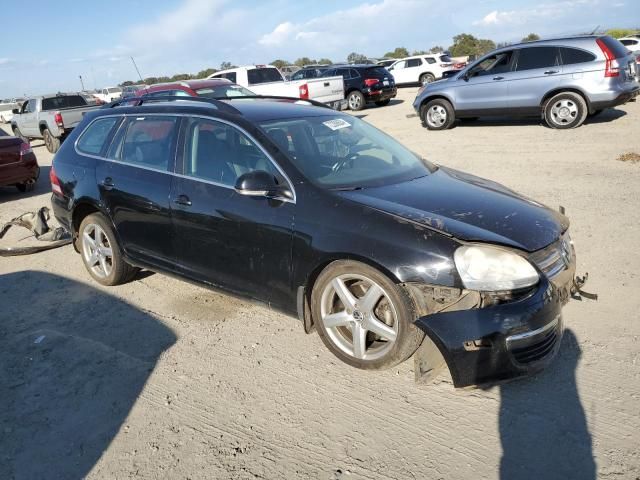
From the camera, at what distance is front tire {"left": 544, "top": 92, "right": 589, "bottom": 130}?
35.7ft

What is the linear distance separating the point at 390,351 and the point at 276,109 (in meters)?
2.25

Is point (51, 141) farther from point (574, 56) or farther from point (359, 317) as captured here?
point (359, 317)

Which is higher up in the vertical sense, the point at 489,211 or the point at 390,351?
the point at 489,211

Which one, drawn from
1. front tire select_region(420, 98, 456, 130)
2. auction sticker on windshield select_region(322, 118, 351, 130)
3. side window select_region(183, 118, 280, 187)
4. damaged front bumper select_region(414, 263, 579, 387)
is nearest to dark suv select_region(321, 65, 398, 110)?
front tire select_region(420, 98, 456, 130)

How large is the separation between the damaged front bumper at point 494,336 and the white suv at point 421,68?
24.2m

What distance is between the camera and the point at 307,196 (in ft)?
10.9

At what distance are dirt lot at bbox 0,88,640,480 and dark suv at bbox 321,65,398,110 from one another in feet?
49.3

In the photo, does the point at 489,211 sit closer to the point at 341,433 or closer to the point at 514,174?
the point at 341,433

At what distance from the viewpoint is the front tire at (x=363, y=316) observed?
3.00 m

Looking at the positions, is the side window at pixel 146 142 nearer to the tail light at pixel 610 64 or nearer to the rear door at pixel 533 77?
the rear door at pixel 533 77

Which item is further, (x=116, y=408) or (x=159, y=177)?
(x=159, y=177)

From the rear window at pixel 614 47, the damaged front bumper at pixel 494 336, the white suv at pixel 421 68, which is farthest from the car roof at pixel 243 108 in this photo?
the white suv at pixel 421 68

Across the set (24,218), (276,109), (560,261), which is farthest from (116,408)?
(24,218)

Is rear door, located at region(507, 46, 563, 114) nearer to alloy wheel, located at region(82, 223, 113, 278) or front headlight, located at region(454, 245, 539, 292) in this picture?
front headlight, located at region(454, 245, 539, 292)
